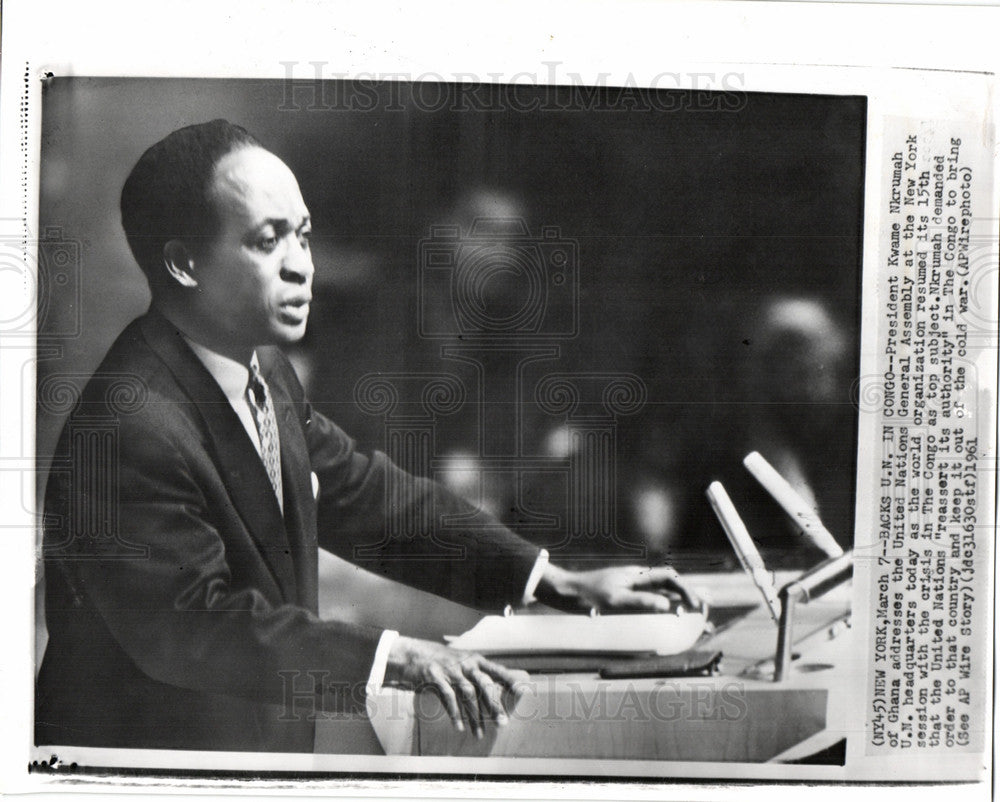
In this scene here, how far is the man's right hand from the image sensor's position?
1113 millimetres

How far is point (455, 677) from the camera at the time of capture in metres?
1.12

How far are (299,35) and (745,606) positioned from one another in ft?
2.99

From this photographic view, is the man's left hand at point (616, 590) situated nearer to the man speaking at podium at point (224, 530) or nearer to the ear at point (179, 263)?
the man speaking at podium at point (224, 530)

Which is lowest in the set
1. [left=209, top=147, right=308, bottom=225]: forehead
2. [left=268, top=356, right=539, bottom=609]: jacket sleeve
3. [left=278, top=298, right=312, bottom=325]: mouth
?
[left=268, top=356, right=539, bottom=609]: jacket sleeve

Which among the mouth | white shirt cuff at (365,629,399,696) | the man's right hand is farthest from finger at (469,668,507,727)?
the mouth

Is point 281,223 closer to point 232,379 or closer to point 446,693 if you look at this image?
point 232,379

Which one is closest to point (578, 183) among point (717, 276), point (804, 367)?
point (717, 276)

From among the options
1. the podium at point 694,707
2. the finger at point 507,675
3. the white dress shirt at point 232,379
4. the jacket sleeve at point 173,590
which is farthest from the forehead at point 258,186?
the finger at point 507,675

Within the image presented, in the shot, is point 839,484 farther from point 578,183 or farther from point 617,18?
point 617,18

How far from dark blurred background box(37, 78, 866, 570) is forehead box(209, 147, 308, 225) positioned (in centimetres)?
2

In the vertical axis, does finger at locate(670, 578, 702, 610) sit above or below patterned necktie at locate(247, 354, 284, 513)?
below

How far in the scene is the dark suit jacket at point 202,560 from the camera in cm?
111

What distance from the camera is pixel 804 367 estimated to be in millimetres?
1116

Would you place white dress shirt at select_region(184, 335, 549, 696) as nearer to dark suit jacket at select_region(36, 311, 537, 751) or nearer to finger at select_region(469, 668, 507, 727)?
dark suit jacket at select_region(36, 311, 537, 751)
